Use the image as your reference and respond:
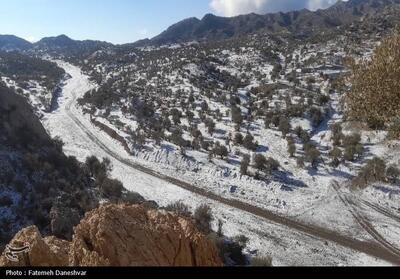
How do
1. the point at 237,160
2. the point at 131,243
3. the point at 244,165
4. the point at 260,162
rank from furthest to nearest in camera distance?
the point at 237,160 → the point at 260,162 → the point at 244,165 → the point at 131,243

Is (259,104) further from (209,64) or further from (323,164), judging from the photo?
(209,64)

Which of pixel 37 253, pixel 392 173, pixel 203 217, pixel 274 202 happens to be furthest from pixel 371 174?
pixel 37 253

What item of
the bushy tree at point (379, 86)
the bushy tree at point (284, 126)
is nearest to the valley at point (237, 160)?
the bushy tree at point (379, 86)

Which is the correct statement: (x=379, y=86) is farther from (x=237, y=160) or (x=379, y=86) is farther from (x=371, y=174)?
(x=237, y=160)

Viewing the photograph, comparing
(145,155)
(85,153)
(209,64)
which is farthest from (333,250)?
(209,64)

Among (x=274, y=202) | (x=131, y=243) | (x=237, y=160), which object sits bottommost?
(x=274, y=202)
